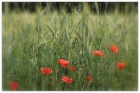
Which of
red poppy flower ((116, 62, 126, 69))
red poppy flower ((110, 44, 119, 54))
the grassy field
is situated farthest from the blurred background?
red poppy flower ((116, 62, 126, 69))

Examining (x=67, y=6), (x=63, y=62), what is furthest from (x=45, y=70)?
(x=67, y=6)

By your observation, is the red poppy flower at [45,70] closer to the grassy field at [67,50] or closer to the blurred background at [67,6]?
the grassy field at [67,50]

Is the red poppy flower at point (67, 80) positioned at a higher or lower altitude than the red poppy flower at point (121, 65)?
lower

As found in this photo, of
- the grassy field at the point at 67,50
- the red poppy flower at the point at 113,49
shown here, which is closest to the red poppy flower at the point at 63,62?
the grassy field at the point at 67,50

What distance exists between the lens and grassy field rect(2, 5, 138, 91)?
1.58 metres

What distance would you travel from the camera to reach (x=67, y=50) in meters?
1.58

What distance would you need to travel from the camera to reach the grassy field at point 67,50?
5.18ft

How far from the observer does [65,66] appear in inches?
61.4

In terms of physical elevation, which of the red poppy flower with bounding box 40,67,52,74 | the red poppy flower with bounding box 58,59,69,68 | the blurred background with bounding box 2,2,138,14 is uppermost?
the blurred background with bounding box 2,2,138,14

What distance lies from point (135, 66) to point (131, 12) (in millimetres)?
350

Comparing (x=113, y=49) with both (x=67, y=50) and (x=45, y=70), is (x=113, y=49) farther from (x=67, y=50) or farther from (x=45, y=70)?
(x=45, y=70)

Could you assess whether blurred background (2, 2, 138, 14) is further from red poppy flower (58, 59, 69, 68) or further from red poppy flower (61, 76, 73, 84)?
red poppy flower (61, 76, 73, 84)

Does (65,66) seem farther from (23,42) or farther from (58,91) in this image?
(23,42)

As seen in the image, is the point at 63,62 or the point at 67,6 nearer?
the point at 63,62
